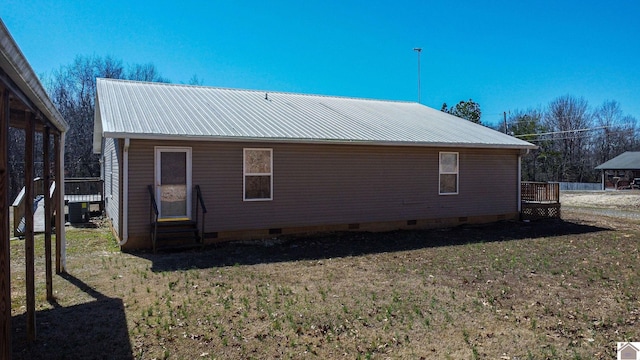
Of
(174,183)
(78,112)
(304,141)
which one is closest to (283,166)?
(304,141)

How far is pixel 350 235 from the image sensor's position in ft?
35.6

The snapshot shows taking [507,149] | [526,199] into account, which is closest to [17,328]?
[507,149]

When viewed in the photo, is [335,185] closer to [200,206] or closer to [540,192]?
[200,206]

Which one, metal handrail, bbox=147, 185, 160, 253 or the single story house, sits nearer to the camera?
metal handrail, bbox=147, 185, 160, 253

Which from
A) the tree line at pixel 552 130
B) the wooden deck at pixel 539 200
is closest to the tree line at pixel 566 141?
the tree line at pixel 552 130

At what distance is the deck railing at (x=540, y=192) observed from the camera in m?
14.5

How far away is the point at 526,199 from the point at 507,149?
243 cm

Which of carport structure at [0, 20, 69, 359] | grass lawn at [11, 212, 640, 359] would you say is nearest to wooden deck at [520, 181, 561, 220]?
grass lawn at [11, 212, 640, 359]

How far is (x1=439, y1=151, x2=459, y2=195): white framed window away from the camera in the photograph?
12430 mm

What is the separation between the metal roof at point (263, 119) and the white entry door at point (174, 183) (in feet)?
1.86

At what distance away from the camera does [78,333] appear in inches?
175

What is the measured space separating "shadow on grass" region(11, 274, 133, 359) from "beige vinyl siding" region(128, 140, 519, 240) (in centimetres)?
395

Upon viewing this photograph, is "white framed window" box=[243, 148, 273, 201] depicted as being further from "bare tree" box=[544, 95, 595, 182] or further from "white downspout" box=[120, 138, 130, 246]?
"bare tree" box=[544, 95, 595, 182]

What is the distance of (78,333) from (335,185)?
7280mm
